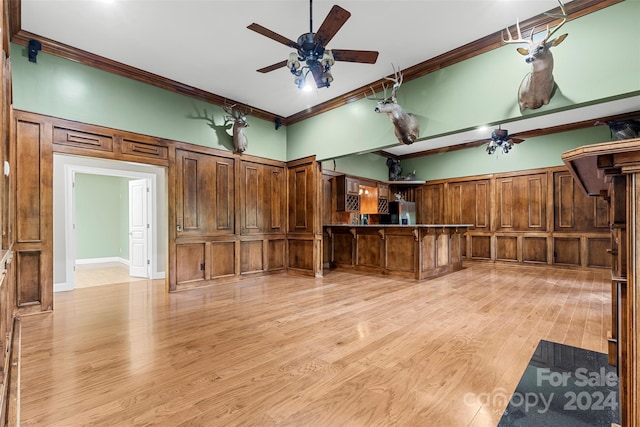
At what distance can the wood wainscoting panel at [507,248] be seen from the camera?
7.76m

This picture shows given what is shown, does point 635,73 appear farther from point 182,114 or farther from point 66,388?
point 182,114

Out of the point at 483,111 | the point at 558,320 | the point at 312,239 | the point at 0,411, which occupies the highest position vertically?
the point at 483,111

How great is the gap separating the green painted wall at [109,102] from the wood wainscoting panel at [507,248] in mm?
6995

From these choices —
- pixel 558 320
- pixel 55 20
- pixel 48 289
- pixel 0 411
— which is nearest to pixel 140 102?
pixel 55 20

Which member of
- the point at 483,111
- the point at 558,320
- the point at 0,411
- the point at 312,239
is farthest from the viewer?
the point at 312,239

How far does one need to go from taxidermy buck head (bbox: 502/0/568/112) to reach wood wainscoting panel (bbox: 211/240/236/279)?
16.2 ft

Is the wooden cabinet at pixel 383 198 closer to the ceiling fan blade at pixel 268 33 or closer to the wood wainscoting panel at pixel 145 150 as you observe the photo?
the wood wainscoting panel at pixel 145 150

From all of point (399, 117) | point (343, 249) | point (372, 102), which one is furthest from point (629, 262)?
point (343, 249)

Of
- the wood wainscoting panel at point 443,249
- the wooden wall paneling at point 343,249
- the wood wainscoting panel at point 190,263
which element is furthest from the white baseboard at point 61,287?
the wood wainscoting panel at point 443,249

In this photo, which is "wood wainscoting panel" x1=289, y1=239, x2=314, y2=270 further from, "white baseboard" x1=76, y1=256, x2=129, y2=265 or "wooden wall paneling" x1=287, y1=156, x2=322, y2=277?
"white baseboard" x1=76, y1=256, x2=129, y2=265

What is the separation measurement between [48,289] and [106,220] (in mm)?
5530

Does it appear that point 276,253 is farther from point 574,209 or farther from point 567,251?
point 574,209

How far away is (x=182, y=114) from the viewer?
5.02m

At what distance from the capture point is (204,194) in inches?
208
